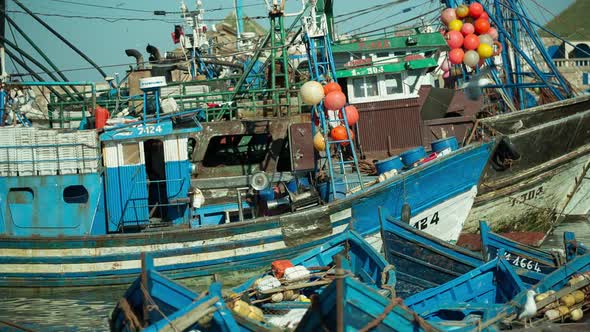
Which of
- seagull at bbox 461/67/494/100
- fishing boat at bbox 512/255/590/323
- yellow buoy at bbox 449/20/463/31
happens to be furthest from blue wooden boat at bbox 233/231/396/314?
yellow buoy at bbox 449/20/463/31

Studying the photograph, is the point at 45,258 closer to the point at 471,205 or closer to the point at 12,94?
the point at 12,94

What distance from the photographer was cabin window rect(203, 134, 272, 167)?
53.8ft

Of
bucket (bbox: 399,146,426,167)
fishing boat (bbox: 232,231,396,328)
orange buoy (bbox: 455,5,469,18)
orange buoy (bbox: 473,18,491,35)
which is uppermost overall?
orange buoy (bbox: 455,5,469,18)

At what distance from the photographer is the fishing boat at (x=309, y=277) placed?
384 inches

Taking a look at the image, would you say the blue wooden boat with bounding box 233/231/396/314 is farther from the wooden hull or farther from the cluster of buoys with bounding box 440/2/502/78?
the cluster of buoys with bounding box 440/2/502/78

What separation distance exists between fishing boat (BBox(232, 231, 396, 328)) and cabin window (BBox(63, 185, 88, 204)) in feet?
15.5

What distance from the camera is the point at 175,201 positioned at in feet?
45.8

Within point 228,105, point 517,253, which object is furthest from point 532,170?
point 228,105

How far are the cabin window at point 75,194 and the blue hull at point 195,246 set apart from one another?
951mm

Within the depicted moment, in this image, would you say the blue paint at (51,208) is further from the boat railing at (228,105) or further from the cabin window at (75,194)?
the boat railing at (228,105)

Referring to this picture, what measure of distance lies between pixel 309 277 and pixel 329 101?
4393 millimetres

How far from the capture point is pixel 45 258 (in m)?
13.5

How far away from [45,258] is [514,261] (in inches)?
307

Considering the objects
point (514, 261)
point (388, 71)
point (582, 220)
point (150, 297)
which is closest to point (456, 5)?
point (388, 71)
